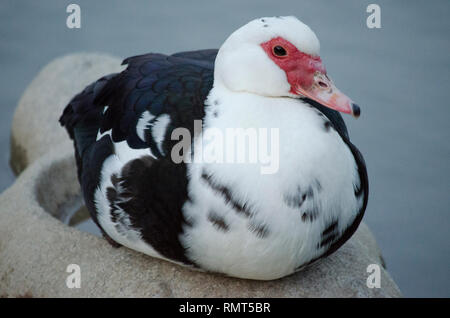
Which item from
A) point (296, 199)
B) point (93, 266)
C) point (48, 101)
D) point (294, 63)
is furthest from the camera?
point (48, 101)

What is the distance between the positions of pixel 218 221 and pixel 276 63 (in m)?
0.43

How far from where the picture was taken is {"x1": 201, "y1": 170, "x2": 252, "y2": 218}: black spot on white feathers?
53.7 inches

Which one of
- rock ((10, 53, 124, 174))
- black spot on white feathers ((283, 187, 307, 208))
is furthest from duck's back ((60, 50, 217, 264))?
rock ((10, 53, 124, 174))

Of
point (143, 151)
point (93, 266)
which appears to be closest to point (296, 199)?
point (143, 151)

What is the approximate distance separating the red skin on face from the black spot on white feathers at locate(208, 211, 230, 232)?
40cm

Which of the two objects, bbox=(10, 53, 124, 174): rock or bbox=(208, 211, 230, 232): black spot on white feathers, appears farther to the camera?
bbox=(10, 53, 124, 174): rock

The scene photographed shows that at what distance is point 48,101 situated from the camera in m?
3.00

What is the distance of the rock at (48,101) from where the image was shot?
291 centimetres

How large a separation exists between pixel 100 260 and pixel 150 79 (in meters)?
0.58

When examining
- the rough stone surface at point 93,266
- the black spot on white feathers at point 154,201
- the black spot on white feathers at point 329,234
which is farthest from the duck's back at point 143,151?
the black spot on white feathers at point 329,234
